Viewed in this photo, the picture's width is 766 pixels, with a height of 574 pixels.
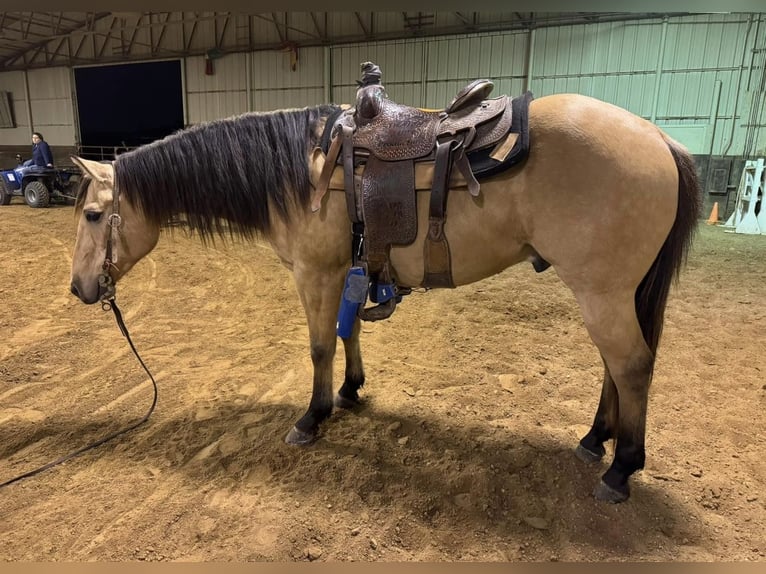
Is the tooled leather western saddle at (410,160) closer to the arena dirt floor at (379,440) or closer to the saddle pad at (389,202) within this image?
the saddle pad at (389,202)

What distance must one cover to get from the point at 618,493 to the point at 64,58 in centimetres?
2342

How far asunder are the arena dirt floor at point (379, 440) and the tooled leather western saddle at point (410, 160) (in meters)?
0.91

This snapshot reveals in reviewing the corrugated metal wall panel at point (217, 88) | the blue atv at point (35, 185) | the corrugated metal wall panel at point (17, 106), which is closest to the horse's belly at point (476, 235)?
the blue atv at point (35, 185)

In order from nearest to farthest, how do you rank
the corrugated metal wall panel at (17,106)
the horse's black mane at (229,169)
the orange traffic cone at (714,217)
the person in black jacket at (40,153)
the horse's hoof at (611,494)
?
the horse's hoof at (611,494)
the horse's black mane at (229,169)
the orange traffic cone at (714,217)
the person in black jacket at (40,153)
the corrugated metal wall panel at (17,106)

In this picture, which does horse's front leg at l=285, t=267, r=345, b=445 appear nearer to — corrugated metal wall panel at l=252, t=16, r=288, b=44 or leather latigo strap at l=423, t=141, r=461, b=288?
leather latigo strap at l=423, t=141, r=461, b=288

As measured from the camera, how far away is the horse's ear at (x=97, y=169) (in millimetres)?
2166

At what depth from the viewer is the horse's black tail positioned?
5.97 feet

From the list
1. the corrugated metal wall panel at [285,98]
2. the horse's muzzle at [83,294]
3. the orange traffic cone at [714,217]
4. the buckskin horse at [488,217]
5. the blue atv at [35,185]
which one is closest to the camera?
the buckskin horse at [488,217]

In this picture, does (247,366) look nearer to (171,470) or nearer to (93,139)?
(171,470)

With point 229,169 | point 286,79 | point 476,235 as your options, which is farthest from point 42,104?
point 476,235

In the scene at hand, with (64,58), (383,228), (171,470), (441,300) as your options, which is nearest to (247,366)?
(171,470)

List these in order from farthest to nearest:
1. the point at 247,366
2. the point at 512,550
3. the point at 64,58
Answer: the point at 64,58 < the point at 247,366 < the point at 512,550

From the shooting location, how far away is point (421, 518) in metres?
1.84

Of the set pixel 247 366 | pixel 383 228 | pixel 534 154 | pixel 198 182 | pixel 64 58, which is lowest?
pixel 247 366
